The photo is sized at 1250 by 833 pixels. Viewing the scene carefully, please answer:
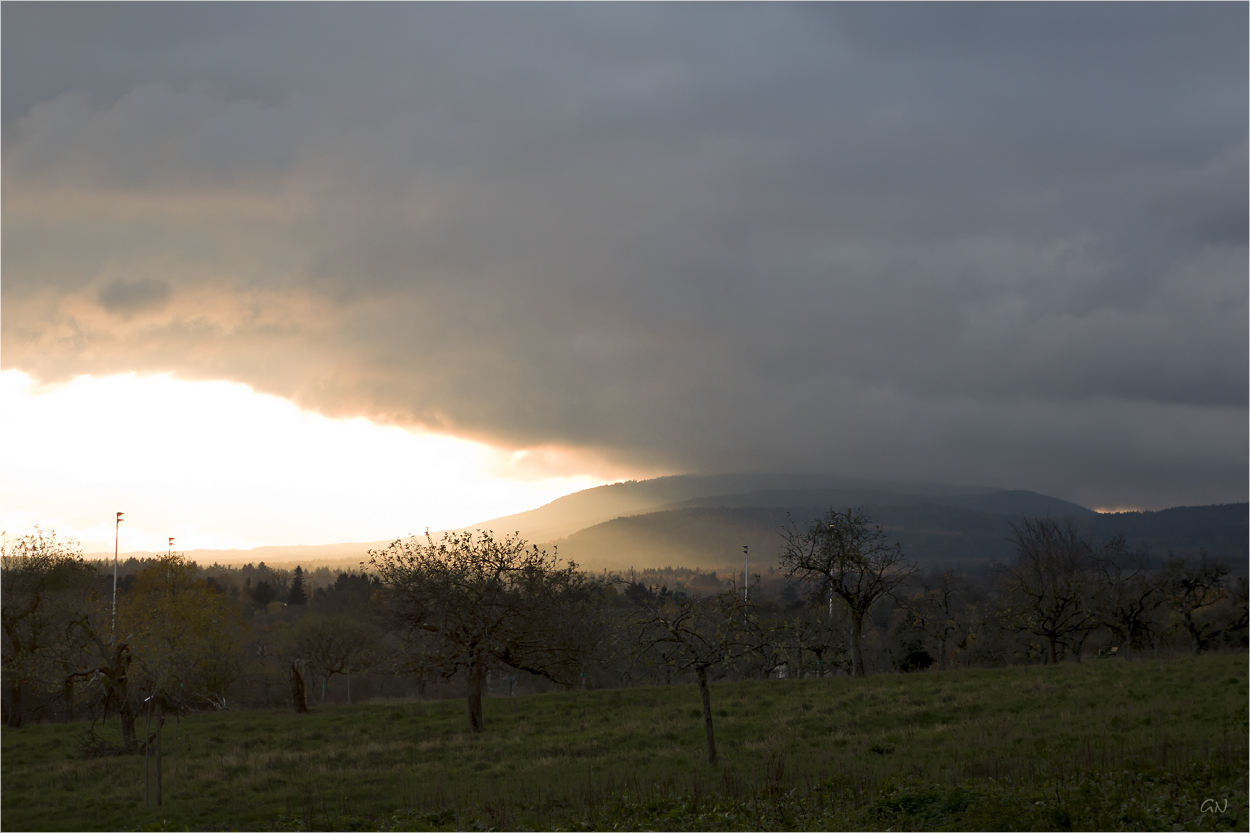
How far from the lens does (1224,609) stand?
71.9 meters

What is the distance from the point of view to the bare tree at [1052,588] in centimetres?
6000

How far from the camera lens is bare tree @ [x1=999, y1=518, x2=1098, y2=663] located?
6000 cm

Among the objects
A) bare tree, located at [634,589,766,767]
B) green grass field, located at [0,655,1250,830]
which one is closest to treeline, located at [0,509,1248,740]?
bare tree, located at [634,589,766,767]

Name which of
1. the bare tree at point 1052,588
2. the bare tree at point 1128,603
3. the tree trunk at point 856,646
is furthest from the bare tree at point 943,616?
the tree trunk at point 856,646

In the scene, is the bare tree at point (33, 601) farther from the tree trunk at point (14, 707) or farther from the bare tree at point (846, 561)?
the bare tree at point (846, 561)

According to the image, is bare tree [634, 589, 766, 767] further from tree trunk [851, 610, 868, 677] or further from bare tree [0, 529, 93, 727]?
bare tree [0, 529, 93, 727]

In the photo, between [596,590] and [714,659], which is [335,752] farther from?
[596,590]

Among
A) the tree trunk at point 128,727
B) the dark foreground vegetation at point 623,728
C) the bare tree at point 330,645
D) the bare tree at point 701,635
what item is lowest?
the bare tree at point 330,645

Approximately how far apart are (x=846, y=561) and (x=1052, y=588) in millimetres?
20252

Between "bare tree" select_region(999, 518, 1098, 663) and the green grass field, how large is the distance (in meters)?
18.4

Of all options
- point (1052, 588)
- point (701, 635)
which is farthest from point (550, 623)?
point (1052, 588)

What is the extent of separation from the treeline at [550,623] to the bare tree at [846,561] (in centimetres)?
14

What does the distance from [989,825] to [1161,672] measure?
25807 mm

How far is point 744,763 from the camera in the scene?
24484 mm
